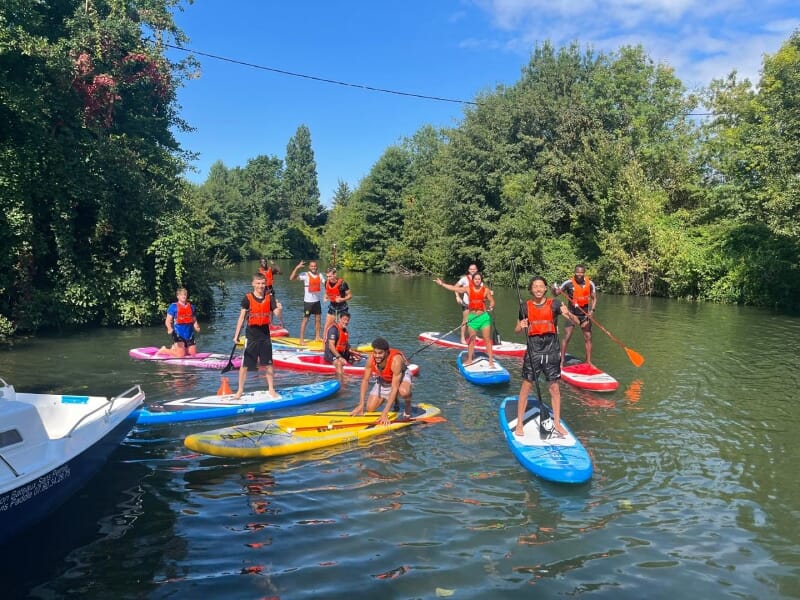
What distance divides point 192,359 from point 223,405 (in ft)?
13.9

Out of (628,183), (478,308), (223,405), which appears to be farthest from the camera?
(628,183)

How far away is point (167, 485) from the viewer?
6.80 metres

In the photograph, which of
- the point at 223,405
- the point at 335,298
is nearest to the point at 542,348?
the point at 223,405

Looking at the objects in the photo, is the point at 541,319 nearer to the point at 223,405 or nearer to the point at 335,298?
the point at 223,405

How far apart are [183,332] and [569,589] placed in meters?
11.0

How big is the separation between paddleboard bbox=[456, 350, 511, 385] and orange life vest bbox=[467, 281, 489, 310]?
1209mm

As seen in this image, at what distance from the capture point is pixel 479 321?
41.8 ft

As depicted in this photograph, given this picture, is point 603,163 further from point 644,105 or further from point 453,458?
point 453,458

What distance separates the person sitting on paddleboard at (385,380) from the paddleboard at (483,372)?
3002 millimetres

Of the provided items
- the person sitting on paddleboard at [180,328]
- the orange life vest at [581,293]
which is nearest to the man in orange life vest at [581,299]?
the orange life vest at [581,293]

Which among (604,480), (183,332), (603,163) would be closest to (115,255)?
(183,332)

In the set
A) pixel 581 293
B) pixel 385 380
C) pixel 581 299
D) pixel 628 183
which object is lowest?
pixel 385 380

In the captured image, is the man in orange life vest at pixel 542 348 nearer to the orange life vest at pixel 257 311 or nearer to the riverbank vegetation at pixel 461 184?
the orange life vest at pixel 257 311

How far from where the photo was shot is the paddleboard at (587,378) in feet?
36.7
